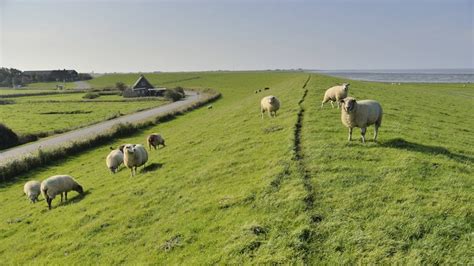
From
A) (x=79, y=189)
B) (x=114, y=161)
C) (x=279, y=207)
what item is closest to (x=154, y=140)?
(x=114, y=161)

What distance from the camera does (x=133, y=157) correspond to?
21922 millimetres

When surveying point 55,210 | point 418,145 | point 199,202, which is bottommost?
point 55,210

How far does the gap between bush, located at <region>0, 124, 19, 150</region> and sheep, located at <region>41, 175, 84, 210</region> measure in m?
30.1

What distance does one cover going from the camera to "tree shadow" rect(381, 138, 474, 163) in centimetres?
1644

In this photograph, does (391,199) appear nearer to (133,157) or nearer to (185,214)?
(185,214)

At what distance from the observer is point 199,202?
48.1 ft

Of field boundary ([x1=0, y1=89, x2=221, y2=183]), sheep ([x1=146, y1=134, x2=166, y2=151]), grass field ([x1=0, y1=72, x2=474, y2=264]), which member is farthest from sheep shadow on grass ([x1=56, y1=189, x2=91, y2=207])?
field boundary ([x1=0, y1=89, x2=221, y2=183])

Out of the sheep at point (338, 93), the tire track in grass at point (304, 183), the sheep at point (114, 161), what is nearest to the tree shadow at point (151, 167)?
the sheep at point (114, 161)

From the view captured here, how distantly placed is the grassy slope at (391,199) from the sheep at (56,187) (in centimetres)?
1344

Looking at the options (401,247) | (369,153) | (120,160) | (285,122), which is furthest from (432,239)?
(120,160)

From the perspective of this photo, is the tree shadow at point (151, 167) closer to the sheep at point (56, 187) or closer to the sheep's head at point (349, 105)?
the sheep at point (56, 187)

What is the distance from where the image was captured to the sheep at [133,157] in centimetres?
2180

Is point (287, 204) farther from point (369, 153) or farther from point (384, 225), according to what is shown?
point (369, 153)

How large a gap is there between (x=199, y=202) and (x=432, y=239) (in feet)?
26.9
